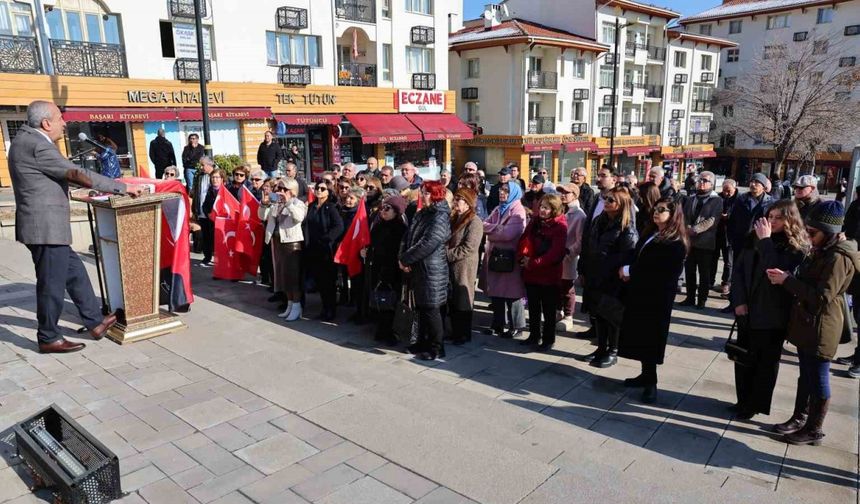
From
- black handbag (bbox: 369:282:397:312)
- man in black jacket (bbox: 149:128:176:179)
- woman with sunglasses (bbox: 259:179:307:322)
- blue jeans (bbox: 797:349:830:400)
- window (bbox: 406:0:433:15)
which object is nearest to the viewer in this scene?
blue jeans (bbox: 797:349:830:400)

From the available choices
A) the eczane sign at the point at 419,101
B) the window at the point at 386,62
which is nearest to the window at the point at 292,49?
the window at the point at 386,62

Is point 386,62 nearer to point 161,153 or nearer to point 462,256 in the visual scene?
point 161,153

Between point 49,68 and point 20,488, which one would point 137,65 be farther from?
point 20,488

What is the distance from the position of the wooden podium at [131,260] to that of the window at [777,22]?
5682 centimetres

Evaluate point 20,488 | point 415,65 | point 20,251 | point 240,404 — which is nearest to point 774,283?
point 240,404

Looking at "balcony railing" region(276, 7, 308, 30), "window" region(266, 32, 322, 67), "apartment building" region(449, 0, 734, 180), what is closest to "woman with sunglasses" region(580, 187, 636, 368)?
"window" region(266, 32, 322, 67)

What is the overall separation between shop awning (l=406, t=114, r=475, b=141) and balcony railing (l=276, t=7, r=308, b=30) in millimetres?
7181

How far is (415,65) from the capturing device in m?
31.2

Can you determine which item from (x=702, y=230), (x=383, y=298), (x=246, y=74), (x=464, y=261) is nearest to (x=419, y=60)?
(x=246, y=74)

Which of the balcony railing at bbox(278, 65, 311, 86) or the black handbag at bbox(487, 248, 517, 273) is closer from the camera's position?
the black handbag at bbox(487, 248, 517, 273)

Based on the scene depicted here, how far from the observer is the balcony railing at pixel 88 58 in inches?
770

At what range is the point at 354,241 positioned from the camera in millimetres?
6715

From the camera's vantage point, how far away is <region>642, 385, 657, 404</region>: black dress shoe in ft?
16.2

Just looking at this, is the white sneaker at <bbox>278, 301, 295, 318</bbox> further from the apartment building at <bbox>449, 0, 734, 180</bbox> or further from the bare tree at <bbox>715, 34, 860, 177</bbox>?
the bare tree at <bbox>715, 34, 860, 177</bbox>
